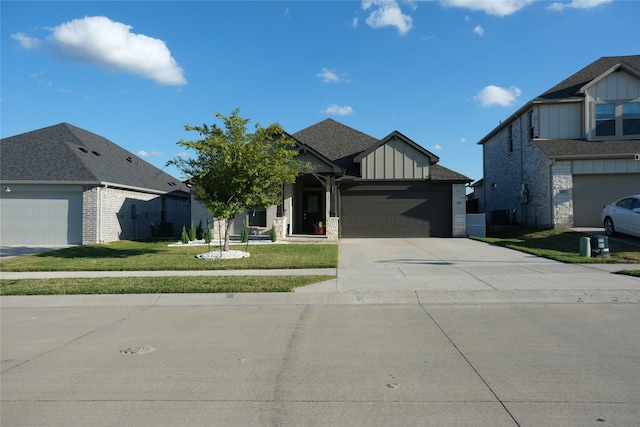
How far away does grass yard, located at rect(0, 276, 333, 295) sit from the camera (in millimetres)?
9820

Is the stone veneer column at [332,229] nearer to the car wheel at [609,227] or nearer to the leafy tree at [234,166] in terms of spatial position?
the leafy tree at [234,166]

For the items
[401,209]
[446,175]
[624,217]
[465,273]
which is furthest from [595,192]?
[465,273]

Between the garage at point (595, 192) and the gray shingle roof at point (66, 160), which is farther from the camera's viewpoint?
the gray shingle roof at point (66, 160)

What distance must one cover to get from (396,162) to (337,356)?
726 inches

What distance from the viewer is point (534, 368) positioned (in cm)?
500

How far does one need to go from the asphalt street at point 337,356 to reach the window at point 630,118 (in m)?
14.6

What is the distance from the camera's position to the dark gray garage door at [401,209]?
918 inches

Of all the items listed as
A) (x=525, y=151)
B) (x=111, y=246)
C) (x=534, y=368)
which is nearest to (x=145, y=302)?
(x=534, y=368)

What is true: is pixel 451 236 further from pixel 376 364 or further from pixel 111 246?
pixel 376 364

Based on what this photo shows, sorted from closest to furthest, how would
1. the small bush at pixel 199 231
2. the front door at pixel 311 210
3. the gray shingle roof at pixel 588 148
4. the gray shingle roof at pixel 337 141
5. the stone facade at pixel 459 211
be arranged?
the gray shingle roof at pixel 588 148
the small bush at pixel 199 231
the stone facade at pixel 459 211
the front door at pixel 311 210
the gray shingle roof at pixel 337 141

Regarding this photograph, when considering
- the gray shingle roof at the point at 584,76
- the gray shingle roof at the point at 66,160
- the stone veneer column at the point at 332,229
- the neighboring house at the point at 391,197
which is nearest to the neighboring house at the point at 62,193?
the gray shingle roof at the point at 66,160

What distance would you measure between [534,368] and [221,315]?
17.2 ft

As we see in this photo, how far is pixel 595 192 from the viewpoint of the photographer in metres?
20.5

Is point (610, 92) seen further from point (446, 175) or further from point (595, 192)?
point (446, 175)
